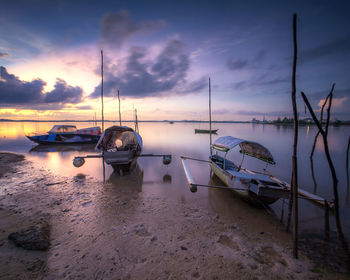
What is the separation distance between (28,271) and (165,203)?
4.57 metres

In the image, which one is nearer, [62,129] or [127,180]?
[127,180]

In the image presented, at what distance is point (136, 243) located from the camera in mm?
4363

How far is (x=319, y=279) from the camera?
11.3 ft

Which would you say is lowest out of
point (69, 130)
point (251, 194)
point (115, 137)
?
point (251, 194)

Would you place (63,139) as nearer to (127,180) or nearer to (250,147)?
(127,180)

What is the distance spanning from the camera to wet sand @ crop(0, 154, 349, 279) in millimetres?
3457

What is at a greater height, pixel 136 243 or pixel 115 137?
pixel 115 137

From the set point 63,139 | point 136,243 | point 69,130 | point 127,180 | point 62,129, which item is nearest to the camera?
point 136,243

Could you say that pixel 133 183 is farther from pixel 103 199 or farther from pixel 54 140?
pixel 54 140

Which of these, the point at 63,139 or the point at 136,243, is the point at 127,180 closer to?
the point at 136,243

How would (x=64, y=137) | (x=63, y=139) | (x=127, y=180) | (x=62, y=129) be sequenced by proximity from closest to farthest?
(x=127, y=180), (x=63, y=139), (x=64, y=137), (x=62, y=129)

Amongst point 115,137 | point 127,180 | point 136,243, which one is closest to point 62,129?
point 115,137

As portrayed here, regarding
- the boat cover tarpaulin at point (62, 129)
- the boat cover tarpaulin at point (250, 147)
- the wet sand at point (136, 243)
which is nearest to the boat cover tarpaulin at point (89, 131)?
the boat cover tarpaulin at point (62, 129)

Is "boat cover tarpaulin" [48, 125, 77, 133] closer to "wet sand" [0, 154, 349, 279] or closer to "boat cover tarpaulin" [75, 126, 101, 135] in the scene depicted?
"boat cover tarpaulin" [75, 126, 101, 135]
